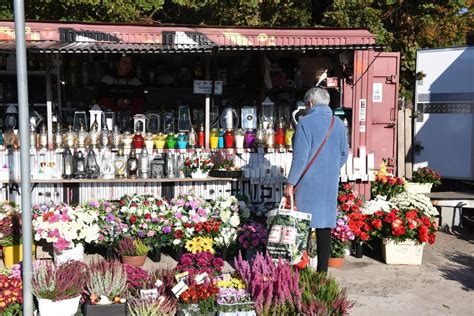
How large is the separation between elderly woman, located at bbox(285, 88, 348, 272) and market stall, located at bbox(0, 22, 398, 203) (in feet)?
6.87

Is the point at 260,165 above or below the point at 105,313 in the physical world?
above

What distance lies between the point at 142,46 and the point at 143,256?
2738 mm

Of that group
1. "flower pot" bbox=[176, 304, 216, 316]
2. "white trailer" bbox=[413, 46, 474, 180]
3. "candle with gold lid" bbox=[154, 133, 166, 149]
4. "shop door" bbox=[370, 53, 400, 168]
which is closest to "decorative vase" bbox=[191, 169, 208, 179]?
"candle with gold lid" bbox=[154, 133, 166, 149]

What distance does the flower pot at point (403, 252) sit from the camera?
22.1ft

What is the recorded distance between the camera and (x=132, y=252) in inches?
249

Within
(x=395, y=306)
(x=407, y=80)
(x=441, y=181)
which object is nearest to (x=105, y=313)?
(x=395, y=306)

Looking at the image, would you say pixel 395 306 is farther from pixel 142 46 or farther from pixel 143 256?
pixel 142 46

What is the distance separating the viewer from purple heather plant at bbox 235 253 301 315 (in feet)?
13.9

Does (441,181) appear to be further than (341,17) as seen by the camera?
No

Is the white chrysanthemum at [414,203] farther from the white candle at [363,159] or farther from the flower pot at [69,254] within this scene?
the flower pot at [69,254]

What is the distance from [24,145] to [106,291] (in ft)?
4.53

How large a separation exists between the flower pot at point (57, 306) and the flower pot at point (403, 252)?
3809mm

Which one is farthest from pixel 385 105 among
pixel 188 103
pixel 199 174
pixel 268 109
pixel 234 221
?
pixel 234 221

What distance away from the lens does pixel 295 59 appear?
9.09 m
